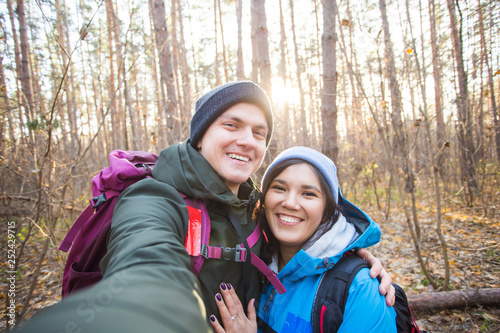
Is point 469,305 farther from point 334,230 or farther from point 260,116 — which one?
point 260,116

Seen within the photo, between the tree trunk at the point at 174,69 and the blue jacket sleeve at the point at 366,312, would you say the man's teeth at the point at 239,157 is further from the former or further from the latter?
the tree trunk at the point at 174,69

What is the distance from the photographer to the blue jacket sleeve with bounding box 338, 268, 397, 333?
1203 millimetres

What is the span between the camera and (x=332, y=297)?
130 cm

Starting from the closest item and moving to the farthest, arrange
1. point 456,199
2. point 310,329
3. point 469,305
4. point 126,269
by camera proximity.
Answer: point 126,269, point 310,329, point 469,305, point 456,199

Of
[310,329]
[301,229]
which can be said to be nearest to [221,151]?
[301,229]

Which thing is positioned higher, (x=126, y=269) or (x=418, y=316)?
(x=126, y=269)

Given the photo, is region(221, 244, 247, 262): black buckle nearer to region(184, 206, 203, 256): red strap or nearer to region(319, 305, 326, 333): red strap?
region(184, 206, 203, 256): red strap

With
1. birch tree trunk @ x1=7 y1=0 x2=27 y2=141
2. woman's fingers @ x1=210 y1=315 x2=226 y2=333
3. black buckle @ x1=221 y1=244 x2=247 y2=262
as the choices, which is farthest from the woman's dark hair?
birch tree trunk @ x1=7 y1=0 x2=27 y2=141

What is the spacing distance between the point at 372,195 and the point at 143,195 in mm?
8357

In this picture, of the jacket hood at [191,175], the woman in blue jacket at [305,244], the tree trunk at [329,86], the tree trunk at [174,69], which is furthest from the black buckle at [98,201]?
the tree trunk at [174,69]

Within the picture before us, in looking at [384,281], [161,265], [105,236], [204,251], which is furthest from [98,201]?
[384,281]

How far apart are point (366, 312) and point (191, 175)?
1109mm

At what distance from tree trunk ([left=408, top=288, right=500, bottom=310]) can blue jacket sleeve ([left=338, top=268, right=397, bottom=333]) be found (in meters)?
1.87

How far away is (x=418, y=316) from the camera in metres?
2.65
